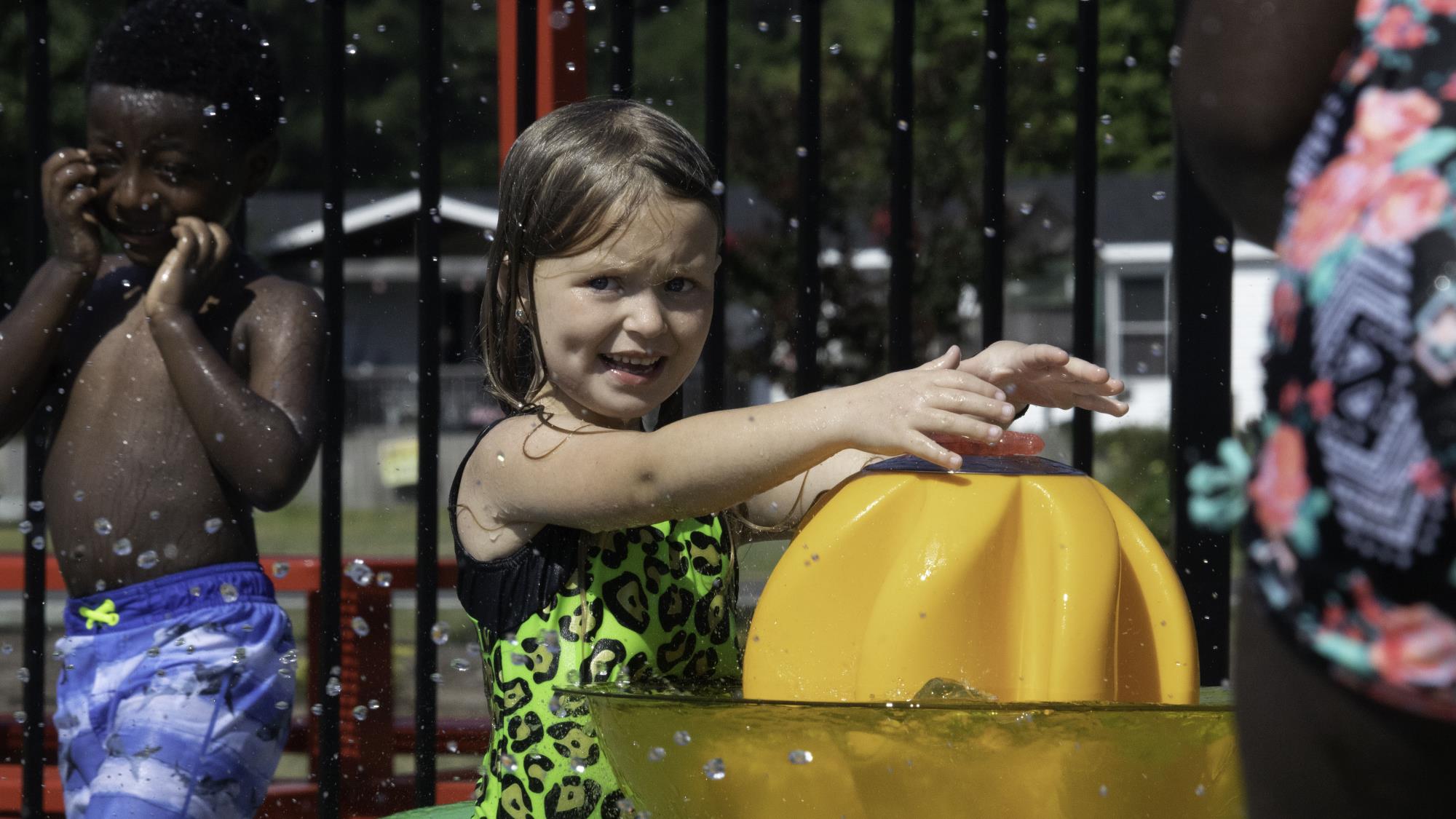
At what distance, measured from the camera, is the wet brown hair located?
6.79 feet

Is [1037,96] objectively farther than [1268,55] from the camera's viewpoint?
Yes

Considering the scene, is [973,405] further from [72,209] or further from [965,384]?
[72,209]

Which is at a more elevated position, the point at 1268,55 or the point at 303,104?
the point at 303,104

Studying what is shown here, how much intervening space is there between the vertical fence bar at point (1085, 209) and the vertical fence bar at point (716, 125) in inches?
26.2

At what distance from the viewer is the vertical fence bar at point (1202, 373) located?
2859mm

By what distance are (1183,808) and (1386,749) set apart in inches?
22.6

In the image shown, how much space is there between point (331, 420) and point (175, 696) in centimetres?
60

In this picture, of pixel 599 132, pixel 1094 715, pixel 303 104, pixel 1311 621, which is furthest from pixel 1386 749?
pixel 303 104

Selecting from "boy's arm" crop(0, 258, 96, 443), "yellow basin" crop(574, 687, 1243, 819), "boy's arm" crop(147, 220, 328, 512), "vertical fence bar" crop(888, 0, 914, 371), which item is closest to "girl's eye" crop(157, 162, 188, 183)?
"boy's arm" crop(147, 220, 328, 512)

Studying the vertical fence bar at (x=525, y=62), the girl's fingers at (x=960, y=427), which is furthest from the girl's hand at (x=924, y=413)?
the vertical fence bar at (x=525, y=62)

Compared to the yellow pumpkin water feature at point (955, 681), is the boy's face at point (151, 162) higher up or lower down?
higher up

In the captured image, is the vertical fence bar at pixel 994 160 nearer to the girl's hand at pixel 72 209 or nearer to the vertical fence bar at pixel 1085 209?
the vertical fence bar at pixel 1085 209

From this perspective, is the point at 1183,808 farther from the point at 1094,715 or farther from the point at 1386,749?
the point at 1386,749

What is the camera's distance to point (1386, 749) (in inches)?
38.2
